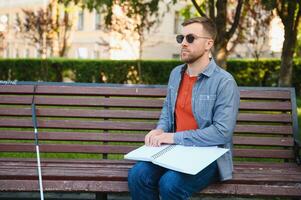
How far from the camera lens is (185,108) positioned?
14.2 feet

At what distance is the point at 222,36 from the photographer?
12.3m

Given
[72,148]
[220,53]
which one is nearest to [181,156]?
[72,148]

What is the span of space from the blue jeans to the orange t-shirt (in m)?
0.41

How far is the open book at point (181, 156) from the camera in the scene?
3.77 m

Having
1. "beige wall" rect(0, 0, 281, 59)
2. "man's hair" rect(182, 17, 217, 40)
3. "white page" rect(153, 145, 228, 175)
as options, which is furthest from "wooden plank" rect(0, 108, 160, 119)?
"beige wall" rect(0, 0, 281, 59)

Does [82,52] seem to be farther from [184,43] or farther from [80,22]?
[184,43]

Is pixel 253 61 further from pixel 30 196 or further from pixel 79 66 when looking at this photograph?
pixel 30 196

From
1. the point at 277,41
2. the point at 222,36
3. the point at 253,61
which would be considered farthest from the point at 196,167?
the point at 277,41

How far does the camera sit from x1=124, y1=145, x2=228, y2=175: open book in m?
3.77

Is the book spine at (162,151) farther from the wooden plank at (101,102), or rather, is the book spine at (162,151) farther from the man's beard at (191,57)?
the wooden plank at (101,102)

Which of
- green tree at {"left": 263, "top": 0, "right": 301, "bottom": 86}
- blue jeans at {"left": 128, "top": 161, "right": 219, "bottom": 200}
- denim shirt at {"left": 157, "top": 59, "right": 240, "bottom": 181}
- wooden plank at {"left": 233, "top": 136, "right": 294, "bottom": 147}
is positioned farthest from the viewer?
green tree at {"left": 263, "top": 0, "right": 301, "bottom": 86}

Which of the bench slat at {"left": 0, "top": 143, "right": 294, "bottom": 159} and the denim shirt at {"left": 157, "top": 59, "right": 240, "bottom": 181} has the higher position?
the denim shirt at {"left": 157, "top": 59, "right": 240, "bottom": 181}

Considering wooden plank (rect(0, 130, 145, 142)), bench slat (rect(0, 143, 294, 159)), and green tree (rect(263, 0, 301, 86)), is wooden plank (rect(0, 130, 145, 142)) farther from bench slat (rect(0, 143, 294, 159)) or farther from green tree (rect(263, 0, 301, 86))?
green tree (rect(263, 0, 301, 86))

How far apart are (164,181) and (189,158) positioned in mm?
242
